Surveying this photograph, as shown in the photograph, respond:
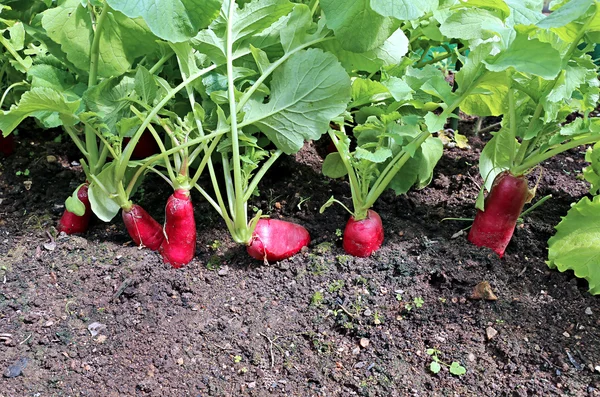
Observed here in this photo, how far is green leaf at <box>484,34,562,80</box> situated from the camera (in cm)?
119

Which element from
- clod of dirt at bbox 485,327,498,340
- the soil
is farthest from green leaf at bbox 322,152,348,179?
clod of dirt at bbox 485,327,498,340

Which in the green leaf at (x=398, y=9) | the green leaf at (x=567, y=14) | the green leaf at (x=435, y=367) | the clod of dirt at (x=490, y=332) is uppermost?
the green leaf at (x=567, y=14)

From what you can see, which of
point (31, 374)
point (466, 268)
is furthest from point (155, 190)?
point (466, 268)

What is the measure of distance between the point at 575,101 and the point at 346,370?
95 cm

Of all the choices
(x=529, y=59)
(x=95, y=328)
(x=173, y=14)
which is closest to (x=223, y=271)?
(x=95, y=328)

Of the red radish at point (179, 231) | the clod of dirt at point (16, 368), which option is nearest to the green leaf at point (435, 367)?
the red radish at point (179, 231)

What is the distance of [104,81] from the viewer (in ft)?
5.16

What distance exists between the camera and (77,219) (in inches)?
67.8

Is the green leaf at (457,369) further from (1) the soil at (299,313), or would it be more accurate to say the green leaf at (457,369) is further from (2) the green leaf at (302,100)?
(2) the green leaf at (302,100)

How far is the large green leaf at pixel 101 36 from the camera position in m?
1.56

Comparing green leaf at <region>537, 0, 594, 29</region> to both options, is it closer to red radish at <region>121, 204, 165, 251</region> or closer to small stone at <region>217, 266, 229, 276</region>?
small stone at <region>217, 266, 229, 276</region>

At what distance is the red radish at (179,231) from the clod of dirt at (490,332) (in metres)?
0.87

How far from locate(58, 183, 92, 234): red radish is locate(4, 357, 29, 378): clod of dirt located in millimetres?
488

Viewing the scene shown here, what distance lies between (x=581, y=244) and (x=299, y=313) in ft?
2.63
